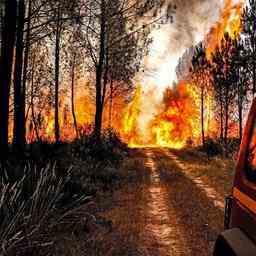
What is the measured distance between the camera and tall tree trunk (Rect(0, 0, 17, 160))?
1163 cm

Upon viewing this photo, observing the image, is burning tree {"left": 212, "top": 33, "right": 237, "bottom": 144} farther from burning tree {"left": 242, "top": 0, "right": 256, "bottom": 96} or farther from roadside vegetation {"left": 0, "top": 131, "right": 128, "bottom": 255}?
roadside vegetation {"left": 0, "top": 131, "right": 128, "bottom": 255}

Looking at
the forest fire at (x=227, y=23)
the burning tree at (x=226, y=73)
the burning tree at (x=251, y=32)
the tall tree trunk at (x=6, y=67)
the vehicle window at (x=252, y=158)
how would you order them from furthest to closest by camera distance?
the forest fire at (x=227, y=23) → the burning tree at (x=226, y=73) → the burning tree at (x=251, y=32) → the tall tree trunk at (x=6, y=67) → the vehicle window at (x=252, y=158)

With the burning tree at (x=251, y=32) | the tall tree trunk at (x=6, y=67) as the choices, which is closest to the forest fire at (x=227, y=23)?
the burning tree at (x=251, y=32)

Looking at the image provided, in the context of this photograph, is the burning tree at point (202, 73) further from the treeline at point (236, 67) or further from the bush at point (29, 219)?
the bush at point (29, 219)

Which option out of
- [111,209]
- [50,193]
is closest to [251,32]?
[111,209]

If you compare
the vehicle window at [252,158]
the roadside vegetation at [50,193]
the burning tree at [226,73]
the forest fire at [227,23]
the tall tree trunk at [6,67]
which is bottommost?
the roadside vegetation at [50,193]

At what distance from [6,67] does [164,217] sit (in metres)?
4.76

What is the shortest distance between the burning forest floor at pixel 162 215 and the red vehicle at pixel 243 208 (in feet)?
15.3

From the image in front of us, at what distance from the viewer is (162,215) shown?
11883 mm

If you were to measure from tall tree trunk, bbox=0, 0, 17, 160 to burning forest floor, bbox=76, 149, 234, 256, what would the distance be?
260 centimetres

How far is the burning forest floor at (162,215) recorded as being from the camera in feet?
29.2

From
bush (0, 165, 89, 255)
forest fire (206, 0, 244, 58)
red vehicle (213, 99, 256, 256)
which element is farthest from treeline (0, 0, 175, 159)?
forest fire (206, 0, 244, 58)

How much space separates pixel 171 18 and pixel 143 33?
29.7ft

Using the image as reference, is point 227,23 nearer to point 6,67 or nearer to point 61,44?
point 61,44
